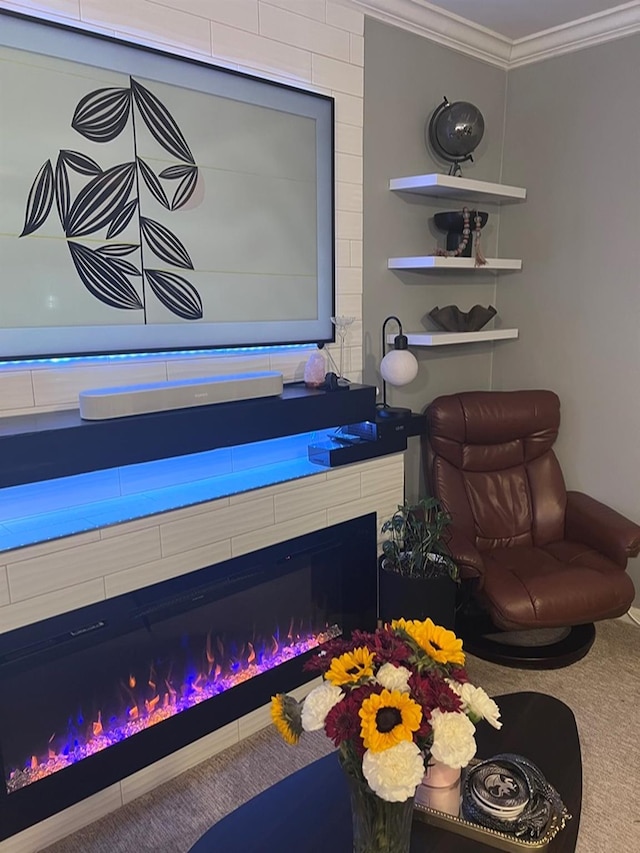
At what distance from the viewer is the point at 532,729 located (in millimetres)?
1579

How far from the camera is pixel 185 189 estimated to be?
2.00m

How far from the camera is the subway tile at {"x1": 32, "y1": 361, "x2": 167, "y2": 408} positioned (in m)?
1.81

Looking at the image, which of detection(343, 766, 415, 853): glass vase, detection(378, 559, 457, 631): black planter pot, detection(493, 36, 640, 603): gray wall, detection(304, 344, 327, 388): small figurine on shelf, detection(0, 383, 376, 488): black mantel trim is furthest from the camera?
detection(493, 36, 640, 603): gray wall

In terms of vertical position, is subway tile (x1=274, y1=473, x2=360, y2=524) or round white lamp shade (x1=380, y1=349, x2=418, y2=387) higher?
round white lamp shade (x1=380, y1=349, x2=418, y2=387)

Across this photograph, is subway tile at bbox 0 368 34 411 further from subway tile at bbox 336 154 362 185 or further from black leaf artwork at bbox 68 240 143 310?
subway tile at bbox 336 154 362 185

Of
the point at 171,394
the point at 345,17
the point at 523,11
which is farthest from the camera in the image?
the point at 523,11

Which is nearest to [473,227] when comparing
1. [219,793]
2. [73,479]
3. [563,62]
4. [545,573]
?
[563,62]

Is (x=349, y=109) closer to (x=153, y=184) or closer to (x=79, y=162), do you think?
(x=153, y=184)

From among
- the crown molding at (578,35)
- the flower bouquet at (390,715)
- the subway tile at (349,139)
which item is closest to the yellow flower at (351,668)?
the flower bouquet at (390,715)

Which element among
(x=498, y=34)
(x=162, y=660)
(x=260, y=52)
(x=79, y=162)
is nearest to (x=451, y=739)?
(x=162, y=660)

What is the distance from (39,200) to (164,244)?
1.24 feet

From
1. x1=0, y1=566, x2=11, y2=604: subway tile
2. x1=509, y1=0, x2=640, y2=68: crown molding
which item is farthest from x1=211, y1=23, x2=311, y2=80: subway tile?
x1=0, y1=566, x2=11, y2=604: subway tile

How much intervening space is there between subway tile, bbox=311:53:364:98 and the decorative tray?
2.27 m

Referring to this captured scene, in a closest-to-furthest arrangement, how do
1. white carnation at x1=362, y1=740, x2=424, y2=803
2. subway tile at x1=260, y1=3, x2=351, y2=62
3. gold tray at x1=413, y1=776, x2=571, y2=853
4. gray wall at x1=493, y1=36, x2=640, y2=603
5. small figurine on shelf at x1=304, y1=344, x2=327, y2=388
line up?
white carnation at x1=362, y1=740, x2=424, y2=803
gold tray at x1=413, y1=776, x2=571, y2=853
subway tile at x1=260, y1=3, x2=351, y2=62
small figurine on shelf at x1=304, y1=344, x2=327, y2=388
gray wall at x1=493, y1=36, x2=640, y2=603
